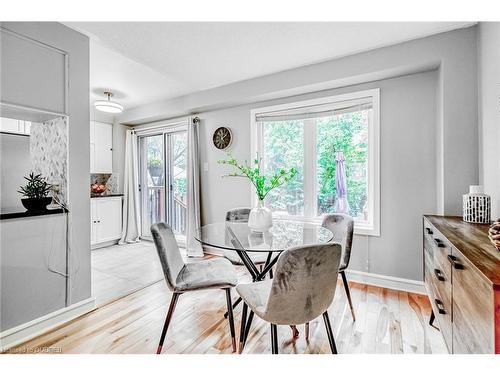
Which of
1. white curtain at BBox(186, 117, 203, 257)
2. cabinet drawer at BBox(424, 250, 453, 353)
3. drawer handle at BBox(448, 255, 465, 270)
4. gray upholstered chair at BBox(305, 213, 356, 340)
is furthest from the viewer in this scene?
white curtain at BBox(186, 117, 203, 257)

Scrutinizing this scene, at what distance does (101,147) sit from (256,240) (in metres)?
4.27

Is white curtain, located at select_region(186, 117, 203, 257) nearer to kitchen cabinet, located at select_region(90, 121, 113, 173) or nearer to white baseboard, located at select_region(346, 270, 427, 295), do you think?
kitchen cabinet, located at select_region(90, 121, 113, 173)

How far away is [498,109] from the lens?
66.1 inches

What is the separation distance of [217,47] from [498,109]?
2.25 metres

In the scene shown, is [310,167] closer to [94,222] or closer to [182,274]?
[182,274]

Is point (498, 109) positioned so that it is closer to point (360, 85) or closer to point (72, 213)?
point (360, 85)

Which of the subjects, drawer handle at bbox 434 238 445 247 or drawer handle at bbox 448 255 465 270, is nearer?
drawer handle at bbox 448 255 465 270

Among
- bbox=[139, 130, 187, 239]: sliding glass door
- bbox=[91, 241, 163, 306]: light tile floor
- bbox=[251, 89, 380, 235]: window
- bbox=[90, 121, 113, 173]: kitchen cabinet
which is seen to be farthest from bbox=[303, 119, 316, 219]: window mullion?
bbox=[90, 121, 113, 173]: kitchen cabinet

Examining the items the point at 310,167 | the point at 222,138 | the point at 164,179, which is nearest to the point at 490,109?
the point at 310,167

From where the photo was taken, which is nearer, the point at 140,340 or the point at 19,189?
the point at 140,340

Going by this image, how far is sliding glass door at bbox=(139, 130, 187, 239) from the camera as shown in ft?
15.0

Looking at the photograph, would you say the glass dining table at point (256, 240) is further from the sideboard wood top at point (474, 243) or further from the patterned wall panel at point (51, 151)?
the patterned wall panel at point (51, 151)

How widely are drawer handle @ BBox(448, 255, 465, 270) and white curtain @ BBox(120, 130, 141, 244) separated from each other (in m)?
4.89

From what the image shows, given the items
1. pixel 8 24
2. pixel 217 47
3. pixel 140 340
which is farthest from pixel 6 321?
pixel 217 47
